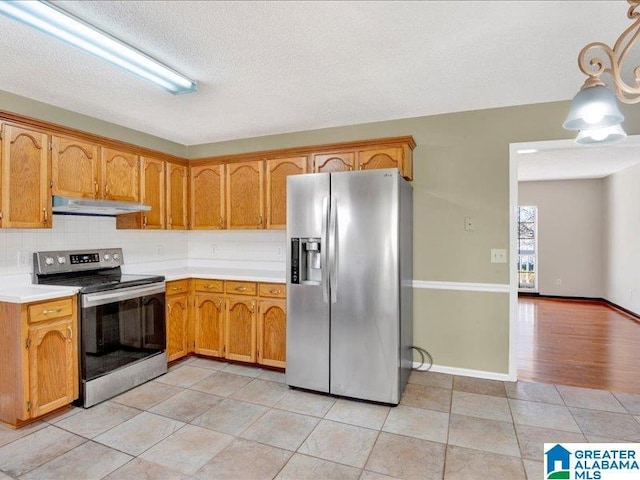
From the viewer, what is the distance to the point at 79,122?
3.37 m

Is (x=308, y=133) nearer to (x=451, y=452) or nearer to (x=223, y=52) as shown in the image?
(x=223, y=52)

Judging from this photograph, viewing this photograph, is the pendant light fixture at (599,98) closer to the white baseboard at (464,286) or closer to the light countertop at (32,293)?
the white baseboard at (464,286)

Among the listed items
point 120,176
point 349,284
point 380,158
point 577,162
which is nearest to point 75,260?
point 120,176

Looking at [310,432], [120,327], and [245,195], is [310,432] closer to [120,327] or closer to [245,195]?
[120,327]

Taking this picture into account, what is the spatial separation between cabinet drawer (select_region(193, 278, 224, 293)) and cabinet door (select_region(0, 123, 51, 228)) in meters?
1.40

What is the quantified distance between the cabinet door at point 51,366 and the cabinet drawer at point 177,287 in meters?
0.96

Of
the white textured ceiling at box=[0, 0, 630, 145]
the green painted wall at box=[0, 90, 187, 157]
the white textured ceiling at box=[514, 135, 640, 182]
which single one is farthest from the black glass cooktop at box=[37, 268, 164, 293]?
the white textured ceiling at box=[514, 135, 640, 182]

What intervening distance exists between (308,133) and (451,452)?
10.2ft

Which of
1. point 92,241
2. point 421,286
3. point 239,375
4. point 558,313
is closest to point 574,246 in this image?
point 558,313

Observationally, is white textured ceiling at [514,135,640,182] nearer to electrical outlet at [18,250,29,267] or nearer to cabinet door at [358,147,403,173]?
cabinet door at [358,147,403,173]

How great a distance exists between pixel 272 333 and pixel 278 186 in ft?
4.81

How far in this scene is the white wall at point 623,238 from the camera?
223 inches

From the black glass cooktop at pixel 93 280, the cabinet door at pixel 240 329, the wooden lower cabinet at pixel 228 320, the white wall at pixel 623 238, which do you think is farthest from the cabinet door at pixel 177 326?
the white wall at pixel 623 238

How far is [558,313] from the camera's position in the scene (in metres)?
6.11
